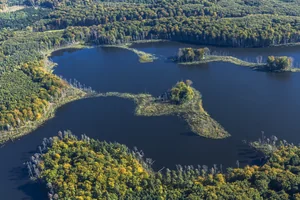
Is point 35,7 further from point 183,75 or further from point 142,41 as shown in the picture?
point 183,75

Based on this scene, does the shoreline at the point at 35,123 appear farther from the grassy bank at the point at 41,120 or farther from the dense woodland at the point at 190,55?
the dense woodland at the point at 190,55

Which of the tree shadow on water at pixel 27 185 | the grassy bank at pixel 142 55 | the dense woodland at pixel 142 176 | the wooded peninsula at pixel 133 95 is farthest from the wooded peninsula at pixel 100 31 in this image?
the dense woodland at pixel 142 176

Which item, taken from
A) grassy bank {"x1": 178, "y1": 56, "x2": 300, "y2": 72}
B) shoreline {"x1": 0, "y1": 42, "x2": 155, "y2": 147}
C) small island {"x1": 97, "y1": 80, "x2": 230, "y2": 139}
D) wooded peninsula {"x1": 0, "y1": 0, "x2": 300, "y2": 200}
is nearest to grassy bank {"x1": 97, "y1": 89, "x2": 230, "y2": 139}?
small island {"x1": 97, "y1": 80, "x2": 230, "y2": 139}

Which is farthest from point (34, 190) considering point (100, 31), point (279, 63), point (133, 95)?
point (100, 31)

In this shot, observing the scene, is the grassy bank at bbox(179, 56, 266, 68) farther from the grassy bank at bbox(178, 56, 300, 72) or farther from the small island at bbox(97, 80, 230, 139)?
the small island at bbox(97, 80, 230, 139)

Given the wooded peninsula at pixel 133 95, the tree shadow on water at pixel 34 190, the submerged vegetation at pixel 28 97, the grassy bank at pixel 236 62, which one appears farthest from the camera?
the grassy bank at pixel 236 62

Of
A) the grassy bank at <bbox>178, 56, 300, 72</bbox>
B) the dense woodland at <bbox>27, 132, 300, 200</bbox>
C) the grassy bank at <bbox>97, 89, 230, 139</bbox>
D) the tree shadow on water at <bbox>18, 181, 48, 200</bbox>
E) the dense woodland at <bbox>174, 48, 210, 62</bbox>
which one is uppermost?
the dense woodland at <bbox>174, 48, 210, 62</bbox>

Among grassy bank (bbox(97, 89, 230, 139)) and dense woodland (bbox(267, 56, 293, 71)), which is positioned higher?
dense woodland (bbox(267, 56, 293, 71))

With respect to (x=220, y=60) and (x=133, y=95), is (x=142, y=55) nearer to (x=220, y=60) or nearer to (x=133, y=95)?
(x=220, y=60)
